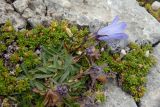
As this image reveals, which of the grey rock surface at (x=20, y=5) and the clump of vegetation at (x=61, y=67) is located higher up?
the grey rock surface at (x=20, y=5)

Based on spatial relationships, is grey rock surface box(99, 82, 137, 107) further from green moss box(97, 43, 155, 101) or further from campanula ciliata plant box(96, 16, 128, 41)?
campanula ciliata plant box(96, 16, 128, 41)

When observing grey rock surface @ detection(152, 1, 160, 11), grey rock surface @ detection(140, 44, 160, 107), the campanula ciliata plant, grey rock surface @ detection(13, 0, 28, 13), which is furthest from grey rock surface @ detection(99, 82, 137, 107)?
grey rock surface @ detection(152, 1, 160, 11)

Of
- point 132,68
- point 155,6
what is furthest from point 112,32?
point 155,6

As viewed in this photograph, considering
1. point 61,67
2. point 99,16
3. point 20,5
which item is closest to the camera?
point 61,67

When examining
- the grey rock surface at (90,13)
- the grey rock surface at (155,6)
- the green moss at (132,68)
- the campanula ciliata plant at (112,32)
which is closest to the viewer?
the campanula ciliata plant at (112,32)

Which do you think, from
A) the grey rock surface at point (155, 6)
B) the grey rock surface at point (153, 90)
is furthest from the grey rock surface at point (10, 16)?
the grey rock surface at point (155, 6)

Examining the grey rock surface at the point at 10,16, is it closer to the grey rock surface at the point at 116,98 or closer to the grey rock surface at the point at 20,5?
the grey rock surface at the point at 20,5

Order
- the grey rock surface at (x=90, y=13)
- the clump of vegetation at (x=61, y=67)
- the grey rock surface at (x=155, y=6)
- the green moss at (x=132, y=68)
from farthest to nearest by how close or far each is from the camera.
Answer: the grey rock surface at (x=155, y=6)
the grey rock surface at (x=90, y=13)
the green moss at (x=132, y=68)
the clump of vegetation at (x=61, y=67)

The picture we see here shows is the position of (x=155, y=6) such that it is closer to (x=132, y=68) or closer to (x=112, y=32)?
(x=132, y=68)

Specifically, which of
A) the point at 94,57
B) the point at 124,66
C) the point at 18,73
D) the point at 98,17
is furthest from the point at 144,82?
the point at 18,73
